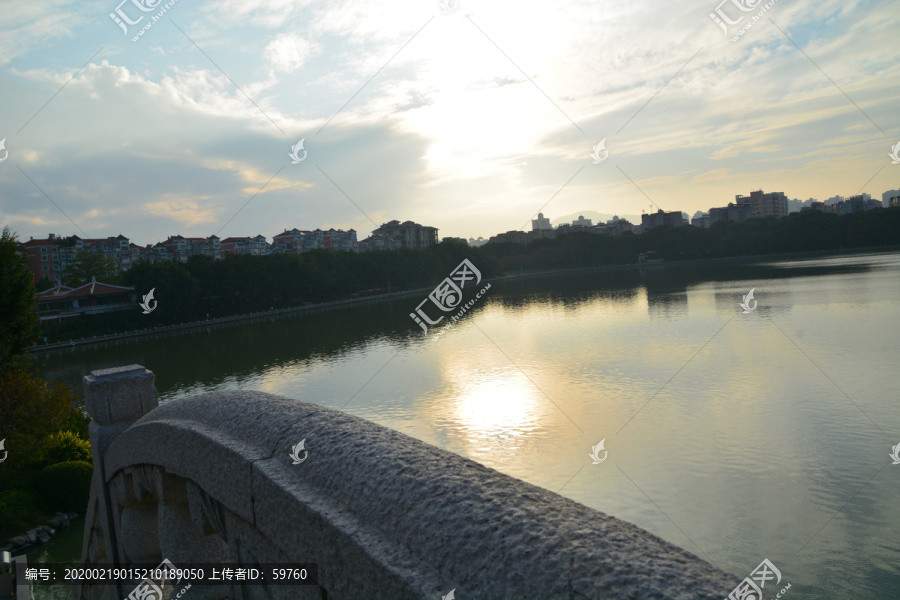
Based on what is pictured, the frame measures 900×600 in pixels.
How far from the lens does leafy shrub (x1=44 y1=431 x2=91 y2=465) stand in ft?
37.5

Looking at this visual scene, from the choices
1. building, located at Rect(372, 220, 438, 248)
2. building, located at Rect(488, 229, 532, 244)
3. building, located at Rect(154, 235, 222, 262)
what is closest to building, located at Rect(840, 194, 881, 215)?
building, located at Rect(488, 229, 532, 244)

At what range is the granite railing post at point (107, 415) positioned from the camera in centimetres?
350

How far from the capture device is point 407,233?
107 m

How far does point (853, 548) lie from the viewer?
756 centimetres

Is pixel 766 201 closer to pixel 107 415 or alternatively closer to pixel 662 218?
pixel 662 218

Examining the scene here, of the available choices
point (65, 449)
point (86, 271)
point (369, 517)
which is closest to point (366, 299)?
point (86, 271)

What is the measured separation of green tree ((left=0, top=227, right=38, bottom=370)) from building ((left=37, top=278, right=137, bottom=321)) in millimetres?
30094

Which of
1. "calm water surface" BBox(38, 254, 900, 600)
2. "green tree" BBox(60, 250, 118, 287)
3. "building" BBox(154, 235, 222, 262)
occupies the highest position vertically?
"building" BBox(154, 235, 222, 262)

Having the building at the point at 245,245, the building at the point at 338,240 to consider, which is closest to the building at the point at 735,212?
the building at the point at 338,240

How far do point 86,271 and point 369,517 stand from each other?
2490 inches

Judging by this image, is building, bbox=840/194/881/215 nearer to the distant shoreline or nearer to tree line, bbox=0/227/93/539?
the distant shoreline

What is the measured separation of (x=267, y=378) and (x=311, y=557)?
20860 mm

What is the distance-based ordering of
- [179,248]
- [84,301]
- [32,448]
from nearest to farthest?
1. [32,448]
2. [84,301]
3. [179,248]

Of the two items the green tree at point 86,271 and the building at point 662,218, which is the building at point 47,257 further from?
the building at point 662,218
